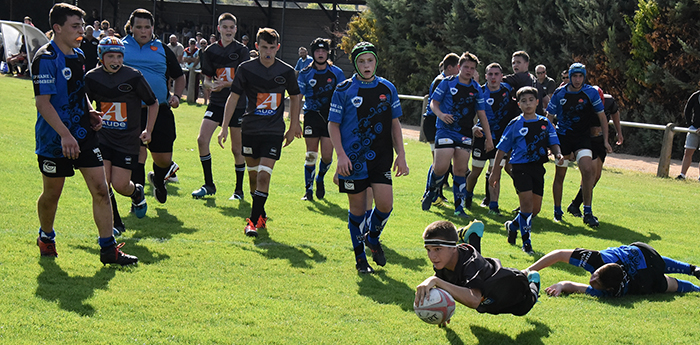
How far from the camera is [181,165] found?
11.5 m

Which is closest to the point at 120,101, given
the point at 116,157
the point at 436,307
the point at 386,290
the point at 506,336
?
the point at 116,157

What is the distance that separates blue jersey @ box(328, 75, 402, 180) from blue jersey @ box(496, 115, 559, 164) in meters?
2.10

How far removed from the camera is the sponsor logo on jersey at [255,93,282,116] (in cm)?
742

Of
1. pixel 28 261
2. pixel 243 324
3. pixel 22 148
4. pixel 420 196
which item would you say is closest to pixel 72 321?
pixel 243 324

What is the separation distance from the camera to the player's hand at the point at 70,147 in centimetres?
515

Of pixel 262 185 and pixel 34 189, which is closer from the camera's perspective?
pixel 262 185

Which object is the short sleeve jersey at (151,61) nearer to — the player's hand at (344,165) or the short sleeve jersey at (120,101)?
the short sleeve jersey at (120,101)

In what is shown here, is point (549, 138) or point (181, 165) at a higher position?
point (549, 138)

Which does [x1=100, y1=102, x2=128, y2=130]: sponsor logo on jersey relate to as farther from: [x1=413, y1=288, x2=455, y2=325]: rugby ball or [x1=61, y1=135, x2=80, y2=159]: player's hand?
[x1=413, y1=288, x2=455, y2=325]: rugby ball

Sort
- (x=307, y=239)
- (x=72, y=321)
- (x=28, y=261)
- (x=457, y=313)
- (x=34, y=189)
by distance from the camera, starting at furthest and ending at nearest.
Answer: (x=34, y=189) → (x=307, y=239) → (x=28, y=261) → (x=457, y=313) → (x=72, y=321)

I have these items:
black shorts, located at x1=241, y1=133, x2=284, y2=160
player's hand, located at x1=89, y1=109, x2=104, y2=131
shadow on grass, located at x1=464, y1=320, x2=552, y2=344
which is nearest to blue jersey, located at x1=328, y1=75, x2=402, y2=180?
black shorts, located at x1=241, y1=133, x2=284, y2=160

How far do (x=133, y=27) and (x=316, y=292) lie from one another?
404 cm

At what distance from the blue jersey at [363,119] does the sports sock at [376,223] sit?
0.37 metres

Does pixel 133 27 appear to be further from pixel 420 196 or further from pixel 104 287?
pixel 420 196
